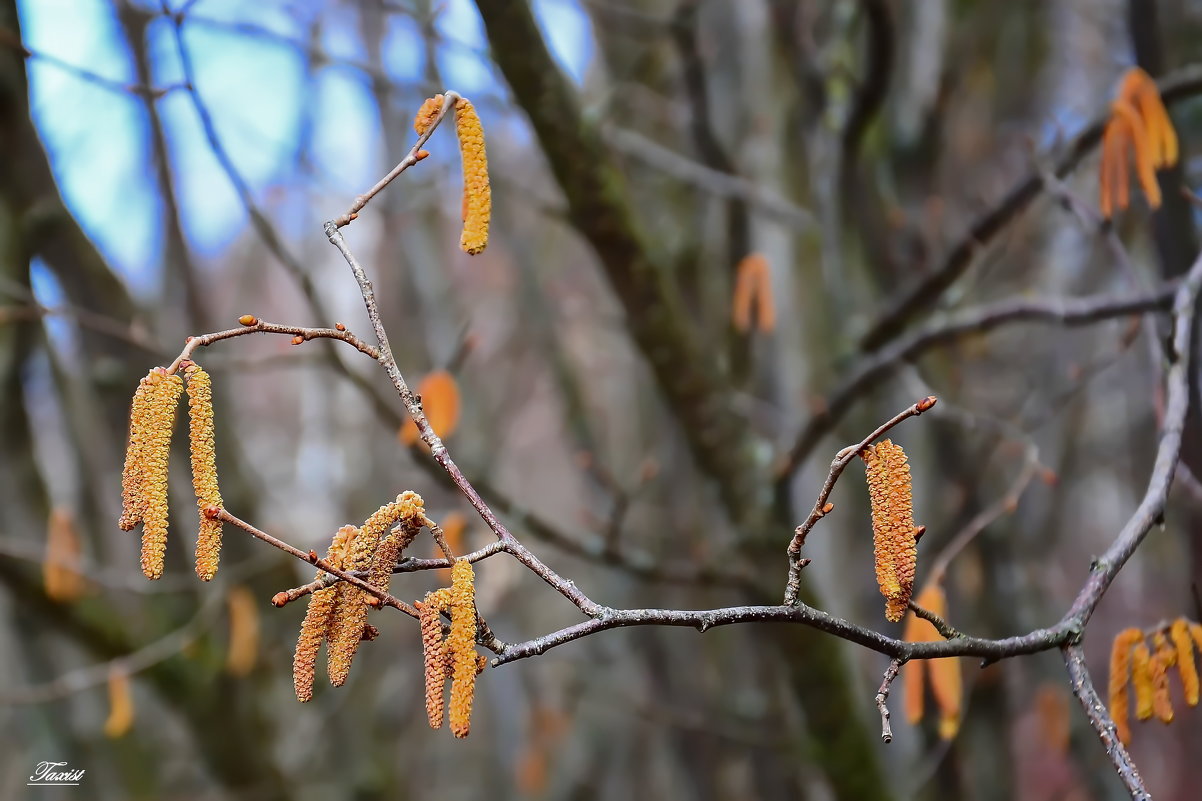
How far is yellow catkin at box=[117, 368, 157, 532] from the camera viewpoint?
35.9 inches

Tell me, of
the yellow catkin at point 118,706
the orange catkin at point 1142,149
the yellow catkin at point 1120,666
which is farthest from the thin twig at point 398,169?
the yellow catkin at point 118,706

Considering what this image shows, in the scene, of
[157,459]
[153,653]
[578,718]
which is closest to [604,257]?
[157,459]

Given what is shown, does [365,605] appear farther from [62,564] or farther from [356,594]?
[62,564]

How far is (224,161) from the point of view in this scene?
1881 mm

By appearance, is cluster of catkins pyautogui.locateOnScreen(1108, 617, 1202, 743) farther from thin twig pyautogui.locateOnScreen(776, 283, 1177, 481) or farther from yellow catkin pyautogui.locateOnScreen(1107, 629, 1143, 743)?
thin twig pyautogui.locateOnScreen(776, 283, 1177, 481)

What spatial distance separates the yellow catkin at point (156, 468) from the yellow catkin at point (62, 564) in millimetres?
1831

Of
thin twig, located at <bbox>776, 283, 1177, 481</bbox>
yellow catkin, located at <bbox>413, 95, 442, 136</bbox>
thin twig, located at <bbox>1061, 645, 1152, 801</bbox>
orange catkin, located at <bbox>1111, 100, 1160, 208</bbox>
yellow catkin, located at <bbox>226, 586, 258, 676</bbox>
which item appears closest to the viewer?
thin twig, located at <bbox>1061, 645, 1152, 801</bbox>

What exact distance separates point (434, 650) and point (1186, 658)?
0.92m

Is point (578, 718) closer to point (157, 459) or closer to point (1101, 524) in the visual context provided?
point (157, 459)

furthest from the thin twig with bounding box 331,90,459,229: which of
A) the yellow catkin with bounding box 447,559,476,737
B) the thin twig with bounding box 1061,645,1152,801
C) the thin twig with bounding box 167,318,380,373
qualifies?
the thin twig with bounding box 1061,645,1152,801

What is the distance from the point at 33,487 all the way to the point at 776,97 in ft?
9.02

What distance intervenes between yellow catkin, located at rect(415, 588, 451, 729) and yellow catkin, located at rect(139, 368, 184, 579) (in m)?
0.25

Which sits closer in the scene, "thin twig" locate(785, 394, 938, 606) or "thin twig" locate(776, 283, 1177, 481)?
"thin twig" locate(785, 394, 938, 606)

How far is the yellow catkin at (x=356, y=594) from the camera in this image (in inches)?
37.3
